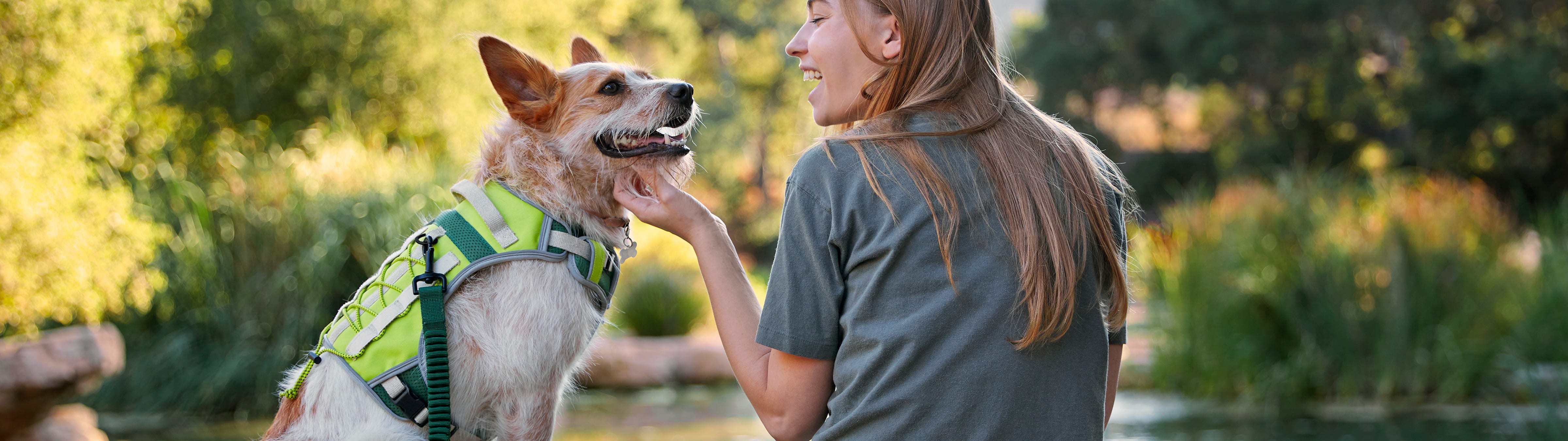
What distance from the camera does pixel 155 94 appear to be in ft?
44.8

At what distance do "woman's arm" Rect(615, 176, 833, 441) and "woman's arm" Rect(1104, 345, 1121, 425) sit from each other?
2.08 feet

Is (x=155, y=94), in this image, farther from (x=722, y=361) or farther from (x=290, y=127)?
(x=722, y=361)

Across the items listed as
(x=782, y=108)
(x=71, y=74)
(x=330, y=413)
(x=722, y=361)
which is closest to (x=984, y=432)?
(x=330, y=413)

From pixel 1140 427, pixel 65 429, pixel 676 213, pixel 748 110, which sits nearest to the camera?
pixel 676 213

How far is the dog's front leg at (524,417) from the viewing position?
2.19 metres

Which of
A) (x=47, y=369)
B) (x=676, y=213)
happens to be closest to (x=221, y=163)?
(x=47, y=369)

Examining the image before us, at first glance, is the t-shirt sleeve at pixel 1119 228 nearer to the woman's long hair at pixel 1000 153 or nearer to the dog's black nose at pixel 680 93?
the woman's long hair at pixel 1000 153

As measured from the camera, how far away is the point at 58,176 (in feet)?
17.5

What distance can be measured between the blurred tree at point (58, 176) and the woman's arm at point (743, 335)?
182 inches

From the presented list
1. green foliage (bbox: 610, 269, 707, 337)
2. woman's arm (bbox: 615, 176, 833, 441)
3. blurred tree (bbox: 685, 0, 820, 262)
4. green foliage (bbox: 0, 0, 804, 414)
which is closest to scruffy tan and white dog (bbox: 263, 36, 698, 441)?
green foliage (bbox: 0, 0, 804, 414)

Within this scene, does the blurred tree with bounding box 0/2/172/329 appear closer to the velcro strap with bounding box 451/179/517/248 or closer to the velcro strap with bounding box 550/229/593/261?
the velcro strap with bounding box 451/179/517/248

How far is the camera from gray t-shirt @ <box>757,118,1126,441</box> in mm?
1703

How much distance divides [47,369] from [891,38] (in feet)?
17.9

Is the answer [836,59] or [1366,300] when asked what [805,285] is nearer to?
[836,59]
